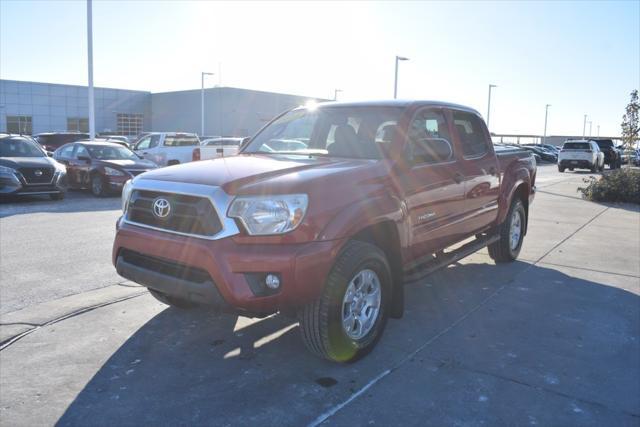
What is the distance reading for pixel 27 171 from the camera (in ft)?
39.7

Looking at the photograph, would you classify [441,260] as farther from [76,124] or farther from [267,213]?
[76,124]

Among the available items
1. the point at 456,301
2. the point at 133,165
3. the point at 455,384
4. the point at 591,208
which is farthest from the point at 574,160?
the point at 455,384

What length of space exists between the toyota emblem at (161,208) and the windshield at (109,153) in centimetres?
1188

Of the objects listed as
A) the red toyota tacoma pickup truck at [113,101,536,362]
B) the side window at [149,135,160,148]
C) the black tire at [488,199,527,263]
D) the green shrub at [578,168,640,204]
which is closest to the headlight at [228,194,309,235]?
the red toyota tacoma pickup truck at [113,101,536,362]

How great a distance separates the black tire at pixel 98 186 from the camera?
14053 mm

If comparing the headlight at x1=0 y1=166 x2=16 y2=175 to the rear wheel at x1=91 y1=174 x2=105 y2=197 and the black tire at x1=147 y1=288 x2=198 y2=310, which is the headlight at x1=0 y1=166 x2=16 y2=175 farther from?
the black tire at x1=147 y1=288 x2=198 y2=310

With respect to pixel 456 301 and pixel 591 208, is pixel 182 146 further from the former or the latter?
A: pixel 456 301

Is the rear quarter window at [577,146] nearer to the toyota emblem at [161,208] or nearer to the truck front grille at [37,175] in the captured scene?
the truck front grille at [37,175]

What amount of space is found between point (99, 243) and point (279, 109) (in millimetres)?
48562

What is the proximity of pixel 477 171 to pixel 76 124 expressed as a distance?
56.3 m

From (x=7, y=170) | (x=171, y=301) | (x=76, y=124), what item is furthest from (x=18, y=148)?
(x=76, y=124)

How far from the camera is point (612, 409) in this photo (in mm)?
3252

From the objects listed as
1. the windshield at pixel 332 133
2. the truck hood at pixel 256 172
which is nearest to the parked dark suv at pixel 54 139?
the windshield at pixel 332 133

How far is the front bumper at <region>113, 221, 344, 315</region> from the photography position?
322cm
